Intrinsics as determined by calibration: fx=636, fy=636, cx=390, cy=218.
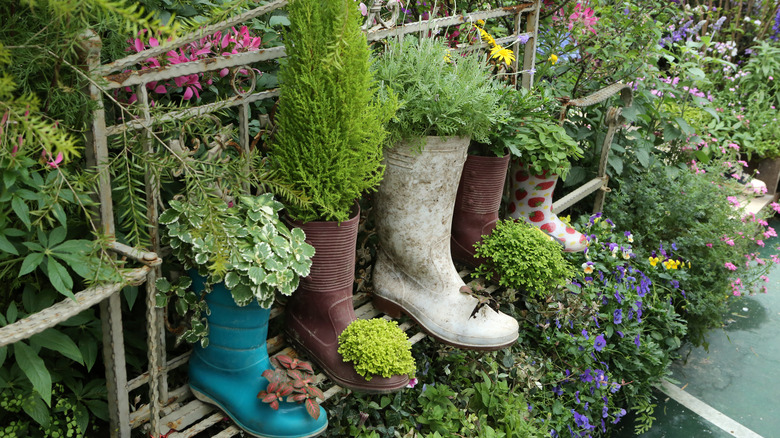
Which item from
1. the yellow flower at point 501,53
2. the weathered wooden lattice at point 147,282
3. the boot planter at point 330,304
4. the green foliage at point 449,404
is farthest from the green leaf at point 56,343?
the yellow flower at point 501,53

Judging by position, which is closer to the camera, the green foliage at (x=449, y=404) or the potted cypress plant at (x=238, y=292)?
the potted cypress plant at (x=238, y=292)

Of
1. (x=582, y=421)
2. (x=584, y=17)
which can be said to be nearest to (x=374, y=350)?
(x=582, y=421)

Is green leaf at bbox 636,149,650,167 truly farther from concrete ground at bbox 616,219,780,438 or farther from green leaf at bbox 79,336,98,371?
green leaf at bbox 79,336,98,371

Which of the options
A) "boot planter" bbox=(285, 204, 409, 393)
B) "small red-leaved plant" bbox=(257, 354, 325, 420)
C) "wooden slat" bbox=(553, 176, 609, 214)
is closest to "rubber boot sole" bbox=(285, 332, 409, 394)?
"boot planter" bbox=(285, 204, 409, 393)

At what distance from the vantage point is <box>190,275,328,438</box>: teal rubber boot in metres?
1.61

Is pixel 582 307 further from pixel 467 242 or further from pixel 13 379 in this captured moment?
pixel 13 379

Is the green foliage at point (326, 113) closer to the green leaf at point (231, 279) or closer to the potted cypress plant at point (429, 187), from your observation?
the potted cypress plant at point (429, 187)

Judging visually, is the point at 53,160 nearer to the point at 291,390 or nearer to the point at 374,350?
the point at 291,390

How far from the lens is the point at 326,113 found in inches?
63.3

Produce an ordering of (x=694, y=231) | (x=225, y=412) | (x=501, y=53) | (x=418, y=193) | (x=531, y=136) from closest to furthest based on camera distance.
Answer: (x=225, y=412)
(x=418, y=193)
(x=501, y=53)
(x=531, y=136)
(x=694, y=231)

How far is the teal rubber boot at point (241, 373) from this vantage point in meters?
1.61

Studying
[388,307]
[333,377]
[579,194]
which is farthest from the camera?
[579,194]

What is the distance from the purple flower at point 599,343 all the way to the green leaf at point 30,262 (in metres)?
2.03

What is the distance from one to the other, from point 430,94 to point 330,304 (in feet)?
2.19
